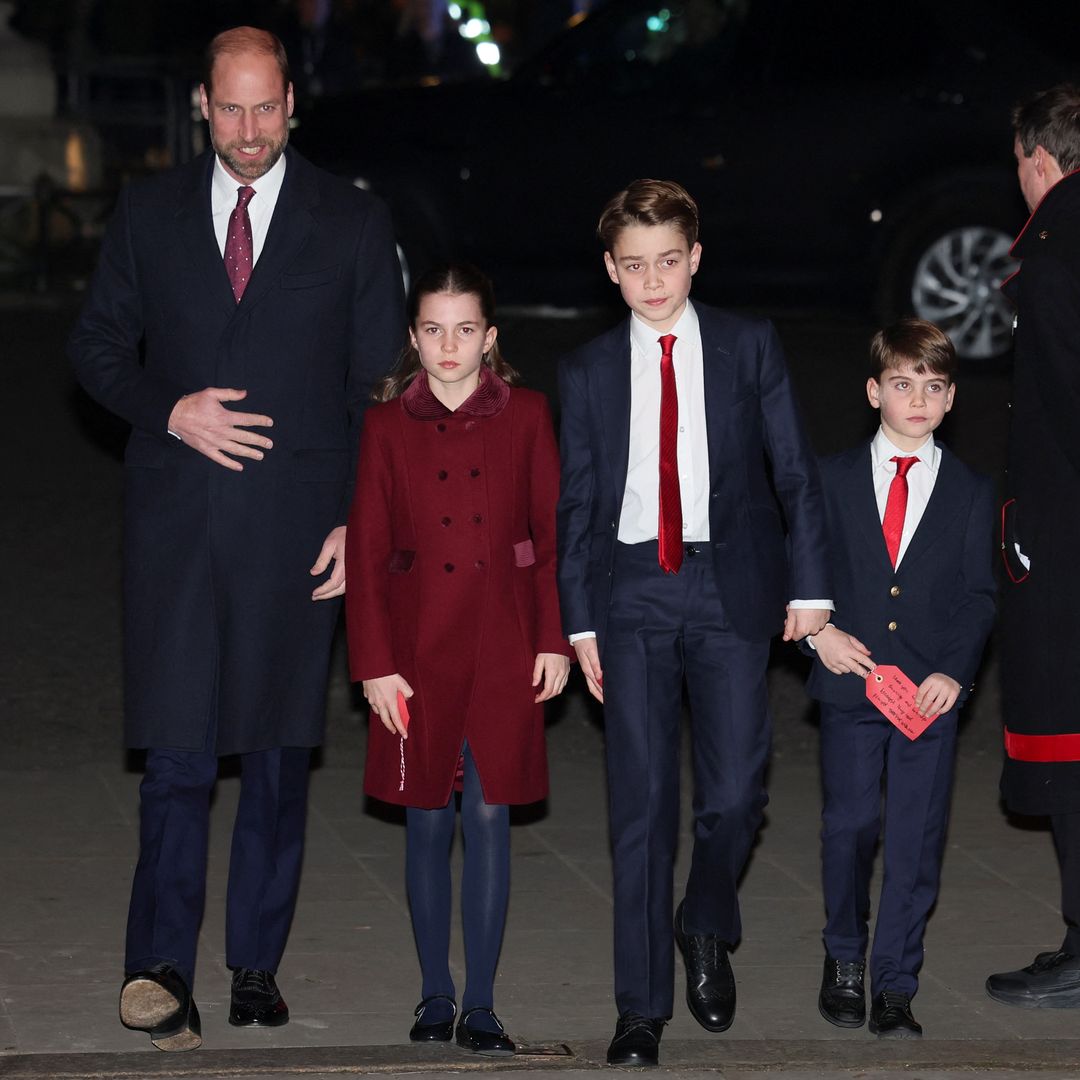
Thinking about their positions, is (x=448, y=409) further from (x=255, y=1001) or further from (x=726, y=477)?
(x=255, y=1001)

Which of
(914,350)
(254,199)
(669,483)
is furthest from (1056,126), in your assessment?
(254,199)

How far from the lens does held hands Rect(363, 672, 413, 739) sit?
211 inches

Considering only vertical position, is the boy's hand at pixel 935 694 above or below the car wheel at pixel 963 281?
below

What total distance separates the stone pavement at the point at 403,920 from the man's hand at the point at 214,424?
1.30 feet

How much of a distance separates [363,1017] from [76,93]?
1701cm

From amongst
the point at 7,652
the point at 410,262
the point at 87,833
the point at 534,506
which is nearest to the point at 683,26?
the point at 410,262

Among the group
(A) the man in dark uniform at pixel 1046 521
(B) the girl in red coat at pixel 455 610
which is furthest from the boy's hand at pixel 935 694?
(B) the girl in red coat at pixel 455 610

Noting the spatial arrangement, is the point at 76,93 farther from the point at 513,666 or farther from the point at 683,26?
the point at 513,666

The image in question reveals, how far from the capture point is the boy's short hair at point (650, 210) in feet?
17.3

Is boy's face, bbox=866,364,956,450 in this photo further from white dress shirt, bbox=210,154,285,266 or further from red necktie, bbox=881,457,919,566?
white dress shirt, bbox=210,154,285,266

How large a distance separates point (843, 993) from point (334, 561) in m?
1.66

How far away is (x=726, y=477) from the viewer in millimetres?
5359

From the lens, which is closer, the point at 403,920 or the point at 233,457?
the point at 233,457

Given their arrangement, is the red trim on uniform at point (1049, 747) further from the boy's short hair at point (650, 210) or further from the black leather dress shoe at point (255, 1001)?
the black leather dress shoe at point (255, 1001)
